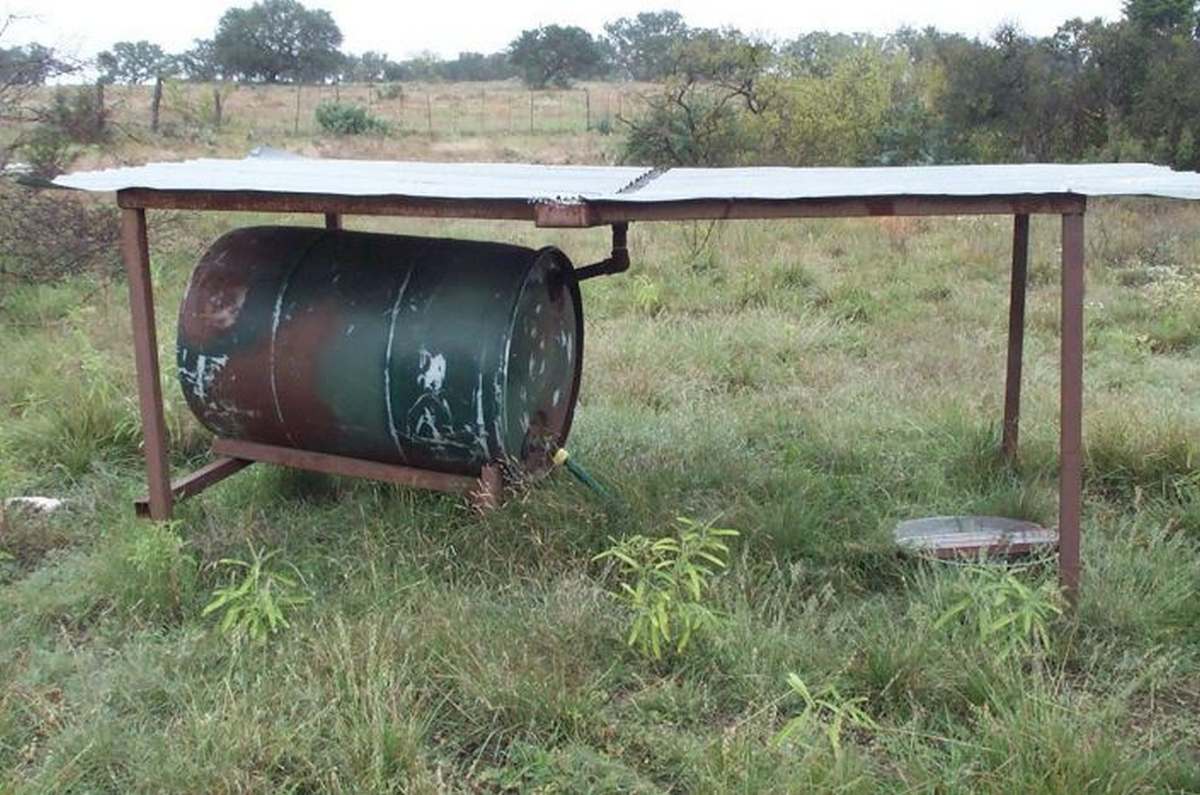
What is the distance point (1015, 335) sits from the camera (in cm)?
517

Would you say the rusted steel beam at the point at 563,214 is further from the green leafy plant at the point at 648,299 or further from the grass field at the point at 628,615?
the green leafy plant at the point at 648,299

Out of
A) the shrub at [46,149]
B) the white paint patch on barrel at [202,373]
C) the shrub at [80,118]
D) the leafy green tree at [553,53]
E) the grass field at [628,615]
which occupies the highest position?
→ the leafy green tree at [553,53]

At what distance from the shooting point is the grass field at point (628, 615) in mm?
3037

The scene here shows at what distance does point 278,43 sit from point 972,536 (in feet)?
171

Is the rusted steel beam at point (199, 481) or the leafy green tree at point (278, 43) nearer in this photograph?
the rusted steel beam at point (199, 481)

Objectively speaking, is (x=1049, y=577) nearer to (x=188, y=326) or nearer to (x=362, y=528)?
(x=362, y=528)

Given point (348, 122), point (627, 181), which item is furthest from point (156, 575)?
point (348, 122)

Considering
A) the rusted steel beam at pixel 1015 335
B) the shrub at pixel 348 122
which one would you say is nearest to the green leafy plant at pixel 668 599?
the rusted steel beam at pixel 1015 335

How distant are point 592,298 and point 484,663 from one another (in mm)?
6045

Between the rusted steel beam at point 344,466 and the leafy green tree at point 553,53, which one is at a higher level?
the leafy green tree at point 553,53

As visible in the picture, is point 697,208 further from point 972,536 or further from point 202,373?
point 202,373

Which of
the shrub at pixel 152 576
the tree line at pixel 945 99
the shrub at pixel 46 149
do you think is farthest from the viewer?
the tree line at pixel 945 99

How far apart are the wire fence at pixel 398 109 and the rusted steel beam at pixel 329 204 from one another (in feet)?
54.1

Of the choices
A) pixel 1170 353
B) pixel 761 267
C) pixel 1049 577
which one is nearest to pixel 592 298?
pixel 761 267
